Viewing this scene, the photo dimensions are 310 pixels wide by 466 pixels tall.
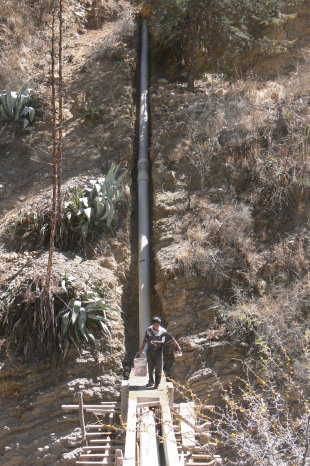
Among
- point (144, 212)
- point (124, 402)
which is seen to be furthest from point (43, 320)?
point (144, 212)

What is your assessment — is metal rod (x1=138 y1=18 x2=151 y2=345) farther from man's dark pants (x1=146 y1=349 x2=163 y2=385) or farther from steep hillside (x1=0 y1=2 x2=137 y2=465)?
man's dark pants (x1=146 y1=349 x2=163 y2=385)

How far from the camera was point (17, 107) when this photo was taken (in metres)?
13.3

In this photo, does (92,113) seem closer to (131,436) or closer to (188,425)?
(188,425)

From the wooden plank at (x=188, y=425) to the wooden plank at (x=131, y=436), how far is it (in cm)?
60

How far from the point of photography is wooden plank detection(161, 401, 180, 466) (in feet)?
19.2

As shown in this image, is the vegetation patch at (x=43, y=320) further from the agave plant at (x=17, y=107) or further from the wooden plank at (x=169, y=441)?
the agave plant at (x=17, y=107)

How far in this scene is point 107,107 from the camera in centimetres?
1397

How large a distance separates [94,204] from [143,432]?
509cm

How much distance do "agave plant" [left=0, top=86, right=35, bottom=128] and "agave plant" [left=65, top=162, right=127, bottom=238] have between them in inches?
137

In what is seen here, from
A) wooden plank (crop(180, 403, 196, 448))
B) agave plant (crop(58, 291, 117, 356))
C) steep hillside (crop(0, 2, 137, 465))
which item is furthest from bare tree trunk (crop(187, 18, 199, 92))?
wooden plank (crop(180, 403, 196, 448))

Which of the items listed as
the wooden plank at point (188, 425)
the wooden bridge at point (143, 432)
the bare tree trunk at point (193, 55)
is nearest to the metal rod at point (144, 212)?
the bare tree trunk at point (193, 55)

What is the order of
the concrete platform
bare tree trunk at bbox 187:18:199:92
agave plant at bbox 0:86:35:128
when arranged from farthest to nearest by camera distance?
bare tree trunk at bbox 187:18:199:92
agave plant at bbox 0:86:35:128
the concrete platform

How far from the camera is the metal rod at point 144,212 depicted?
31.9 ft

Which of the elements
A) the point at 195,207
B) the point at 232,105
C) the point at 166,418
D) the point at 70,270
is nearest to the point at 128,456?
the point at 166,418
